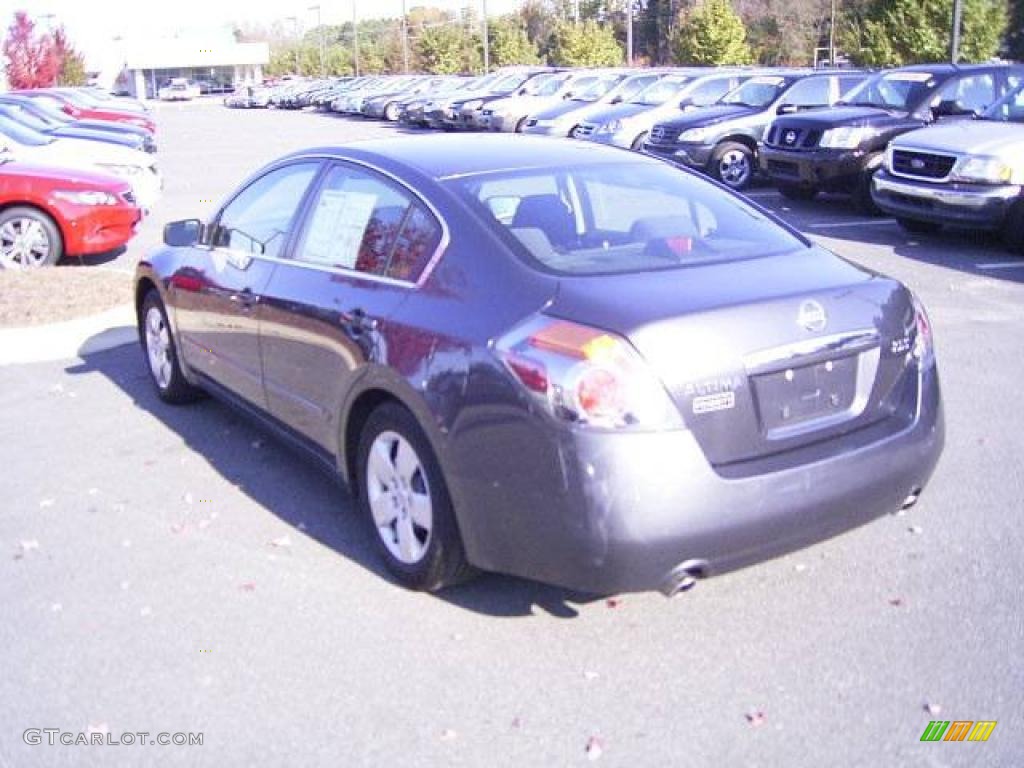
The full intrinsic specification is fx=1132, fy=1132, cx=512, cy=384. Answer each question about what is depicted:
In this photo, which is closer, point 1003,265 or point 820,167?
point 1003,265

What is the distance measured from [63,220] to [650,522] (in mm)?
9453

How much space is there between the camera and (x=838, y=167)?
1350cm

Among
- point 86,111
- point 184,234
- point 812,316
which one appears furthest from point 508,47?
point 812,316

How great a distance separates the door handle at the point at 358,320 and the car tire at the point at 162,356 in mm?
2368

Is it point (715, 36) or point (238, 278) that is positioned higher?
point (715, 36)

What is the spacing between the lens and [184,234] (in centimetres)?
611

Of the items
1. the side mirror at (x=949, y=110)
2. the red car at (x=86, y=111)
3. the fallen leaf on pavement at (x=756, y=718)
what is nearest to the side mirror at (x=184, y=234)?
the fallen leaf on pavement at (x=756, y=718)

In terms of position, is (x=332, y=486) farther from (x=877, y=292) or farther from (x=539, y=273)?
(x=877, y=292)

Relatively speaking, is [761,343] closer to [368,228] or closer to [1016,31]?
[368,228]

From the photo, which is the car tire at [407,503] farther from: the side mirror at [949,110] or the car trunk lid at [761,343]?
the side mirror at [949,110]

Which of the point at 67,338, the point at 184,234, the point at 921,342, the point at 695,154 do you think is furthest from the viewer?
the point at 695,154

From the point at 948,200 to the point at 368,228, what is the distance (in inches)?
312

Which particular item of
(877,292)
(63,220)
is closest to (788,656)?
(877,292)

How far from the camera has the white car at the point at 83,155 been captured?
47.6 ft
